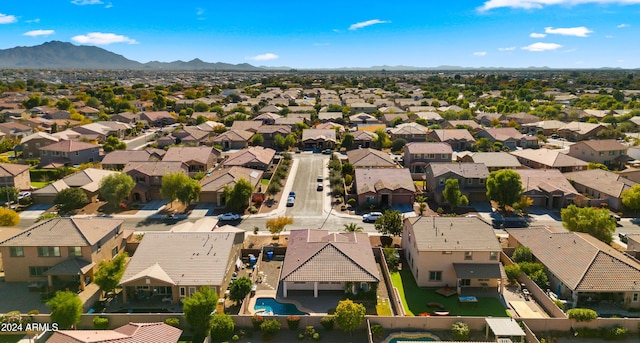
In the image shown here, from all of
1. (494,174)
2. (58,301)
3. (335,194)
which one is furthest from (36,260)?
(494,174)

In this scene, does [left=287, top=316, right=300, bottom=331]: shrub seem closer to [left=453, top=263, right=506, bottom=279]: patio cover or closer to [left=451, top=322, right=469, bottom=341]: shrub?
[left=451, top=322, right=469, bottom=341]: shrub

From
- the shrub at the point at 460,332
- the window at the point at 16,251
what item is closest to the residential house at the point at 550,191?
the shrub at the point at 460,332

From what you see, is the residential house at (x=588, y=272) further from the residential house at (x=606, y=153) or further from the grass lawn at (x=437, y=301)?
the residential house at (x=606, y=153)

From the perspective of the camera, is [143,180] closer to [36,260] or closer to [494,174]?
[36,260]

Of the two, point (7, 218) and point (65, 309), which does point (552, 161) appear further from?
point (7, 218)

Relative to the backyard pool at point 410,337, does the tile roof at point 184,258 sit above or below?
above

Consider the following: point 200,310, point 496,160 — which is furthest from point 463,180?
point 200,310
